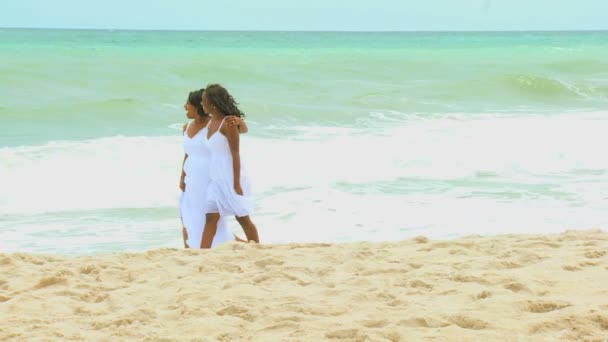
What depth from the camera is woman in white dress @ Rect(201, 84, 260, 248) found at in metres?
6.46

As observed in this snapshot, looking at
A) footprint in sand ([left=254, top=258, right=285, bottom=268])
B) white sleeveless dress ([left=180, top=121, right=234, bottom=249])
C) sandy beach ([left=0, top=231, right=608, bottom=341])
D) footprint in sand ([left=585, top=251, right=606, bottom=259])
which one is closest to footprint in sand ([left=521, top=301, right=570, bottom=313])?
sandy beach ([left=0, top=231, right=608, bottom=341])

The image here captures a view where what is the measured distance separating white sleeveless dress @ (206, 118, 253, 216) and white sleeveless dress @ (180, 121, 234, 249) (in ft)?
0.25

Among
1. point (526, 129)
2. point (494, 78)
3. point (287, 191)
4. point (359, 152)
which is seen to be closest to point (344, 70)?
point (494, 78)

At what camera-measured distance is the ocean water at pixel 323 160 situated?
8523 mm

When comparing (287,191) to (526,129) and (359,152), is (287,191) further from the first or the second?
(526,129)

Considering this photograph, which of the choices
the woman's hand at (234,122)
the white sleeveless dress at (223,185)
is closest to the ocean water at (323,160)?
the white sleeveless dress at (223,185)

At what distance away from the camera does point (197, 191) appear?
6.70 m

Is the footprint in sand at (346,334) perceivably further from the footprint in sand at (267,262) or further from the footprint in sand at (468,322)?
the footprint in sand at (267,262)

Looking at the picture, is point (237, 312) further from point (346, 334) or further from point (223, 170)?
point (223, 170)

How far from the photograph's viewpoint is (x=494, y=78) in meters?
25.1

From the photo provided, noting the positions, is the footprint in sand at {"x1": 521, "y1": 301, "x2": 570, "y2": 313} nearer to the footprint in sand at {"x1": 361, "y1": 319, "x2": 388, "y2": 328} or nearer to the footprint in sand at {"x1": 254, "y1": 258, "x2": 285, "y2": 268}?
the footprint in sand at {"x1": 361, "y1": 319, "x2": 388, "y2": 328}

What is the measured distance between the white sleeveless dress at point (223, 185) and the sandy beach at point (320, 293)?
0.50 meters

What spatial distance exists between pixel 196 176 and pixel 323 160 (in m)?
5.72

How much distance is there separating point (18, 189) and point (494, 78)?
17.2 metres
